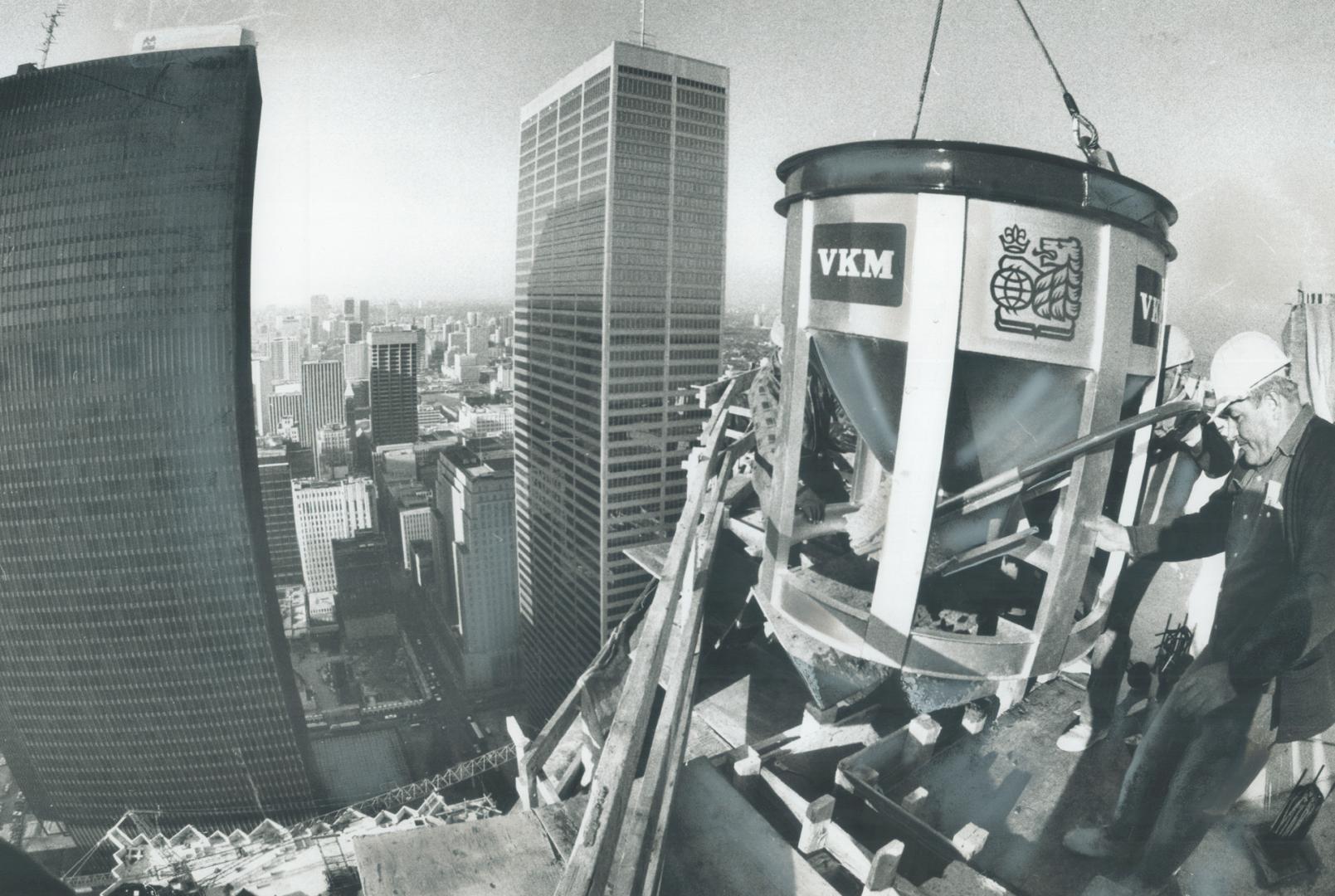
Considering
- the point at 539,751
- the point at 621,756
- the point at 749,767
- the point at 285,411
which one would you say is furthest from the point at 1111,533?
the point at 285,411

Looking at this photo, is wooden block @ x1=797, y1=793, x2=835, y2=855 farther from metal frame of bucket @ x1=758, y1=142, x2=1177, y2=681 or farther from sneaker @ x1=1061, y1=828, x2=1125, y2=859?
sneaker @ x1=1061, y1=828, x2=1125, y2=859

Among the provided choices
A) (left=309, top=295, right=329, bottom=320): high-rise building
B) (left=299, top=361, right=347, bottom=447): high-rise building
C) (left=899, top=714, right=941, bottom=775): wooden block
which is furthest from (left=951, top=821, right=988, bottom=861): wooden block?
(left=299, top=361, right=347, bottom=447): high-rise building

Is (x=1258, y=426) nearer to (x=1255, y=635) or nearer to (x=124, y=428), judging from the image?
(x=1255, y=635)

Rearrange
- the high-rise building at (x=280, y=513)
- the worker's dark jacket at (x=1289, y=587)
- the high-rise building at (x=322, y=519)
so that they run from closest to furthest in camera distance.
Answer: the worker's dark jacket at (x=1289, y=587) → the high-rise building at (x=280, y=513) → the high-rise building at (x=322, y=519)

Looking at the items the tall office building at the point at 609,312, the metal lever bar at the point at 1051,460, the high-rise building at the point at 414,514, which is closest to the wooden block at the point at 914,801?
the metal lever bar at the point at 1051,460

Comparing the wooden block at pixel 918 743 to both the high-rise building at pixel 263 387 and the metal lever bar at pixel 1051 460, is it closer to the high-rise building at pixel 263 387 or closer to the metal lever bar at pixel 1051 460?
the metal lever bar at pixel 1051 460

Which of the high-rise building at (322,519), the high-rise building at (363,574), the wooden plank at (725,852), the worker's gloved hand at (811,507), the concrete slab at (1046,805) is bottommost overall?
the high-rise building at (363,574)

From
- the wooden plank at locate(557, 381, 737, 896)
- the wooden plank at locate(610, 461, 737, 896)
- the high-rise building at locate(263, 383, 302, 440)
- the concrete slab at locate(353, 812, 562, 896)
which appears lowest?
the high-rise building at locate(263, 383, 302, 440)
